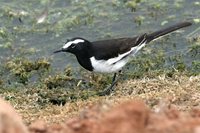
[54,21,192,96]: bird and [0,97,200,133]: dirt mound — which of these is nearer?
[0,97,200,133]: dirt mound

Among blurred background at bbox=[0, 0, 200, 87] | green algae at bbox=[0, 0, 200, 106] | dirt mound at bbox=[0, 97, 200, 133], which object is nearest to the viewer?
dirt mound at bbox=[0, 97, 200, 133]

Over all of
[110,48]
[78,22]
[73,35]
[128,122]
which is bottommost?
[73,35]

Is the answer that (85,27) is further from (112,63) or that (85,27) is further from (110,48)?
(112,63)

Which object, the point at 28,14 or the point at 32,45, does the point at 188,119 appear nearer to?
the point at 32,45

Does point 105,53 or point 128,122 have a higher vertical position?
point 128,122

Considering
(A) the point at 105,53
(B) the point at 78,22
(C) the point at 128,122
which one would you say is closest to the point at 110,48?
(A) the point at 105,53

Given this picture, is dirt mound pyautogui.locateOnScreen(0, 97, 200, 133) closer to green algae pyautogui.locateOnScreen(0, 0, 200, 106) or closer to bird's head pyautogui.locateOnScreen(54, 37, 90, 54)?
green algae pyautogui.locateOnScreen(0, 0, 200, 106)

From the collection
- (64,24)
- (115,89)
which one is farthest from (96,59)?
(64,24)

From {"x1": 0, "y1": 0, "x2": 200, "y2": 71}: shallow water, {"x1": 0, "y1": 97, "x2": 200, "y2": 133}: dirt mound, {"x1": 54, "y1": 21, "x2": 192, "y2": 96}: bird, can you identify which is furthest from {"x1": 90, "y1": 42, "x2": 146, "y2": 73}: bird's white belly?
{"x1": 0, "y1": 97, "x2": 200, "y2": 133}: dirt mound

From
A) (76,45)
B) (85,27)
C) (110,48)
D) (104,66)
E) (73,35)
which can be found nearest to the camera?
(104,66)

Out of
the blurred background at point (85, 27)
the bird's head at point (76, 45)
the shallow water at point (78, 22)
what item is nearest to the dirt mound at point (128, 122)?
the bird's head at point (76, 45)

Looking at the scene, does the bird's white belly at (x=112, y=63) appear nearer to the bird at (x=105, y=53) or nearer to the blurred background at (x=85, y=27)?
the bird at (x=105, y=53)

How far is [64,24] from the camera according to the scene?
37.1ft

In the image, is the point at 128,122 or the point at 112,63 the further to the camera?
the point at 112,63
